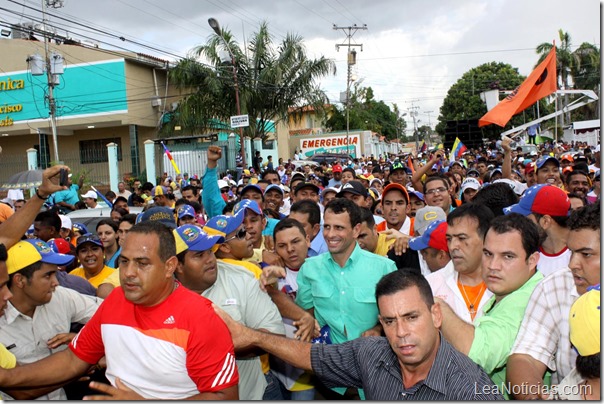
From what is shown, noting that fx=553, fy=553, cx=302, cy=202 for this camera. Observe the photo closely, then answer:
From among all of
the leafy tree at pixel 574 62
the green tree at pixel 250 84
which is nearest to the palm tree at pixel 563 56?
the leafy tree at pixel 574 62

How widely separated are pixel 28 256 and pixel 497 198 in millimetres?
4355

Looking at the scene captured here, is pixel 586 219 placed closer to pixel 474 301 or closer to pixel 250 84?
pixel 474 301

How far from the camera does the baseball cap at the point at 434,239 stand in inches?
163

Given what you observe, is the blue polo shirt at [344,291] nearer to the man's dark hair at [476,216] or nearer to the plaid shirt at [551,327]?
A: the man's dark hair at [476,216]

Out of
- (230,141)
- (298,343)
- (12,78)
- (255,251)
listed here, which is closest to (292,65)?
(230,141)

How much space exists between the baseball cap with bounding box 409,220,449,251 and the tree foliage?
36.7 m

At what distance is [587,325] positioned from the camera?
2094 millimetres

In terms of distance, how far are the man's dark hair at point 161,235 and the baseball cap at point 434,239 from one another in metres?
2.09

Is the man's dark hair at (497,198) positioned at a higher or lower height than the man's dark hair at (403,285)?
higher

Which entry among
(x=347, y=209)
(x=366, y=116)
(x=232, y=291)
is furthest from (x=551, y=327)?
(x=366, y=116)

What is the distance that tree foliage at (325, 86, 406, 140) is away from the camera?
60.5 m

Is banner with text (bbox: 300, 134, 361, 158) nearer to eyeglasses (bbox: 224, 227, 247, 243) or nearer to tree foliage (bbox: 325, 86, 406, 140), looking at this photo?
tree foliage (bbox: 325, 86, 406, 140)

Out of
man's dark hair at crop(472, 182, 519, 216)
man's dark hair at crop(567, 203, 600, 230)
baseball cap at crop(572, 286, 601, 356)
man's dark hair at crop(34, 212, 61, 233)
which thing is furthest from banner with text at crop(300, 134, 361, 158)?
baseball cap at crop(572, 286, 601, 356)

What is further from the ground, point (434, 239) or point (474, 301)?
point (434, 239)
